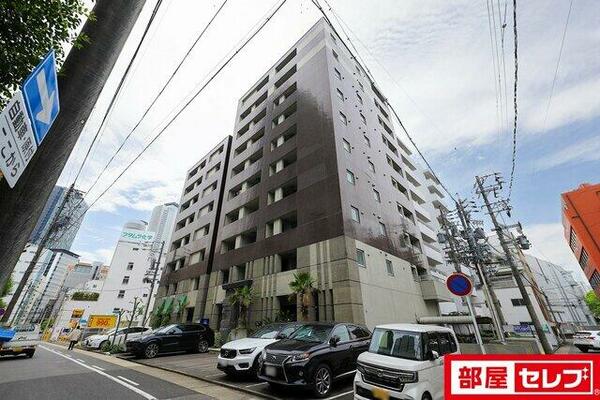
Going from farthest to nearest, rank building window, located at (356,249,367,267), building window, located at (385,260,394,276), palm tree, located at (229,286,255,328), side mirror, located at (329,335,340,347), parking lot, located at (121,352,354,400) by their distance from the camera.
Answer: building window, located at (385,260,394,276), palm tree, located at (229,286,255,328), building window, located at (356,249,367,267), side mirror, located at (329,335,340,347), parking lot, located at (121,352,354,400)

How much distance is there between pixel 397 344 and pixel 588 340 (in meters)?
23.1

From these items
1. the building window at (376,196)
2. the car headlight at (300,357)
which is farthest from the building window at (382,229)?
the car headlight at (300,357)

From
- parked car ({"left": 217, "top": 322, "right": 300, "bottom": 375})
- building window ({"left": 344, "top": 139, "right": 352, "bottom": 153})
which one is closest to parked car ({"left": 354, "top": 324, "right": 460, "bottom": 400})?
parked car ({"left": 217, "top": 322, "right": 300, "bottom": 375})

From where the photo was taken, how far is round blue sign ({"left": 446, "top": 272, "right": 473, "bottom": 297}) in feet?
23.2

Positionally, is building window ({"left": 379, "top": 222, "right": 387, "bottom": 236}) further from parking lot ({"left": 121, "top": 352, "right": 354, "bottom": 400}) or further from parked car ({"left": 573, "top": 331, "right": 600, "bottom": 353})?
parked car ({"left": 573, "top": 331, "right": 600, "bottom": 353})

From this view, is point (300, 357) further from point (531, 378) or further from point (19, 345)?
point (19, 345)

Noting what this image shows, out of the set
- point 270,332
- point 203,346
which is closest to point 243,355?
point 270,332

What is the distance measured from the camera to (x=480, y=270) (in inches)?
722

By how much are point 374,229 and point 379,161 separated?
9.29 m

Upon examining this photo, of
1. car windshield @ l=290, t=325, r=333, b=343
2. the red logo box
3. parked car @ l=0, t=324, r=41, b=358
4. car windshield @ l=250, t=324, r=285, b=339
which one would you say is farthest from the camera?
parked car @ l=0, t=324, r=41, b=358

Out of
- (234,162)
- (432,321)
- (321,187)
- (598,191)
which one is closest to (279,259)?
(321,187)

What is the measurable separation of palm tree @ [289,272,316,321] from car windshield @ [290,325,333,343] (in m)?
7.63

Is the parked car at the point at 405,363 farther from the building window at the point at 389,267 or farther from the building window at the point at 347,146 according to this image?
the building window at the point at 347,146

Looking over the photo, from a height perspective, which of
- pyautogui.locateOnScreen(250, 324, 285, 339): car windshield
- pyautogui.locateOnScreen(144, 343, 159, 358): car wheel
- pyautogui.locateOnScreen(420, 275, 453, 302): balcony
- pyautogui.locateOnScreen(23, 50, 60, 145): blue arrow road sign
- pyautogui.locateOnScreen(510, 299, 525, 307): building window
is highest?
pyautogui.locateOnScreen(510, 299, 525, 307): building window
